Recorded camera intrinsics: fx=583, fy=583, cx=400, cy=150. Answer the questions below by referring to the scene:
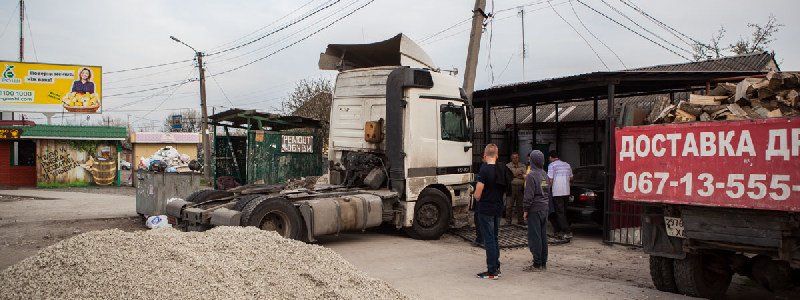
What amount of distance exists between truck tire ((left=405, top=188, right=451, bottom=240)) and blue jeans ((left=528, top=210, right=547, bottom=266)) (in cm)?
310

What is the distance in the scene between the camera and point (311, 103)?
32.5 meters

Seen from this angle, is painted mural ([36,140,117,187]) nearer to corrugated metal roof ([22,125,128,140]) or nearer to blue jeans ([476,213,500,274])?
corrugated metal roof ([22,125,128,140])

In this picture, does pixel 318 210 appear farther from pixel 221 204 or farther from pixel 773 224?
pixel 773 224

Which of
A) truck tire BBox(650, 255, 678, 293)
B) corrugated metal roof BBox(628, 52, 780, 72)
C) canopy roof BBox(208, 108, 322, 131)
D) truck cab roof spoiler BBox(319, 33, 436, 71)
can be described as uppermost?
corrugated metal roof BBox(628, 52, 780, 72)

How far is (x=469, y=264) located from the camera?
27.3 feet

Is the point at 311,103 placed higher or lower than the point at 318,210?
higher

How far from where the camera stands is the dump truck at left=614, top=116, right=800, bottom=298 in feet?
17.7

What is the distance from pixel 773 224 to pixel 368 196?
6.16m

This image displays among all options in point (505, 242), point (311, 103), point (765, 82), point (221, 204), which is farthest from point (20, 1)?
point (765, 82)

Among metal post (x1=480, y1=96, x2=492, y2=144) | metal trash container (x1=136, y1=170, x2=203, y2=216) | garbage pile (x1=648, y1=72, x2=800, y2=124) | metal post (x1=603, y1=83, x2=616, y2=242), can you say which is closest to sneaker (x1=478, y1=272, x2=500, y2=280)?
garbage pile (x1=648, y1=72, x2=800, y2=124)

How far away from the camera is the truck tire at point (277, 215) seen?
8.66 meters

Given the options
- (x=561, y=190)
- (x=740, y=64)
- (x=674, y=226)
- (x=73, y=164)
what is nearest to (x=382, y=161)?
(x=561, y=190)

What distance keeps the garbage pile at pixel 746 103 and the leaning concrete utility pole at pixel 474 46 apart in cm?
657

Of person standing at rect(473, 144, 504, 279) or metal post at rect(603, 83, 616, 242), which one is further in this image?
metal post at rect(603, 83, 616, 242)
